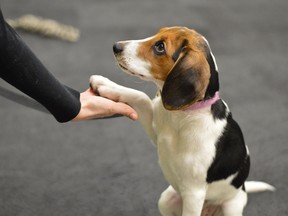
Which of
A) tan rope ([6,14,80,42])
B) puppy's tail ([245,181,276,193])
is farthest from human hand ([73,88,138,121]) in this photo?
tan rope ([6,14,80,42])

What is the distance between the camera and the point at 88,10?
182 inches

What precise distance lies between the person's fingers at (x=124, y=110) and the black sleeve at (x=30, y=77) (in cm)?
15

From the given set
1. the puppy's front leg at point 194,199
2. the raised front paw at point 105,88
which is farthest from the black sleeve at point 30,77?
the puppy's front leg at point 194,199

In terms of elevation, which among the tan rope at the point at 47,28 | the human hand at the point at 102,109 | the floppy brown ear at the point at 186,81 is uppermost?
the floppy brown ear at the point at 186,81

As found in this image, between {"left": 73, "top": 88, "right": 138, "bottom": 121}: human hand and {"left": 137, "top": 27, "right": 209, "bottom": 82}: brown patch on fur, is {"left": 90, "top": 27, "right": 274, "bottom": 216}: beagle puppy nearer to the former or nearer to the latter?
{"left": 137, "top": 27, "right": 209, "bottom": 82}: brown patch on fur

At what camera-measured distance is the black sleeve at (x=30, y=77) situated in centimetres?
166

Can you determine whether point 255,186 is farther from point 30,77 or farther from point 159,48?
point 30,77

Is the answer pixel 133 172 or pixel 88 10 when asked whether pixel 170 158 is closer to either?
pixel 133 172

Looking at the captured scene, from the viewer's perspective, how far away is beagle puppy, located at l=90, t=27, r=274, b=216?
1784 mm

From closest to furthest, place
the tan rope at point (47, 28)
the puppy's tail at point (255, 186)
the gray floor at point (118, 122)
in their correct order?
the puppy's tail at point (255, 186), the gray floor at point (118, 122), the tan rope at point (47, 28)

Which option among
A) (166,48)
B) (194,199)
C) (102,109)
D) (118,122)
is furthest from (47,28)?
(194,199)

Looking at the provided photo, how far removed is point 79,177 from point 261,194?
1.02m

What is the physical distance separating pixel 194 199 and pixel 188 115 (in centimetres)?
35

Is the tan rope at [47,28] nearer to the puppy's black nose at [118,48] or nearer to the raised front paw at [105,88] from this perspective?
the raised front paw at [105,88]
